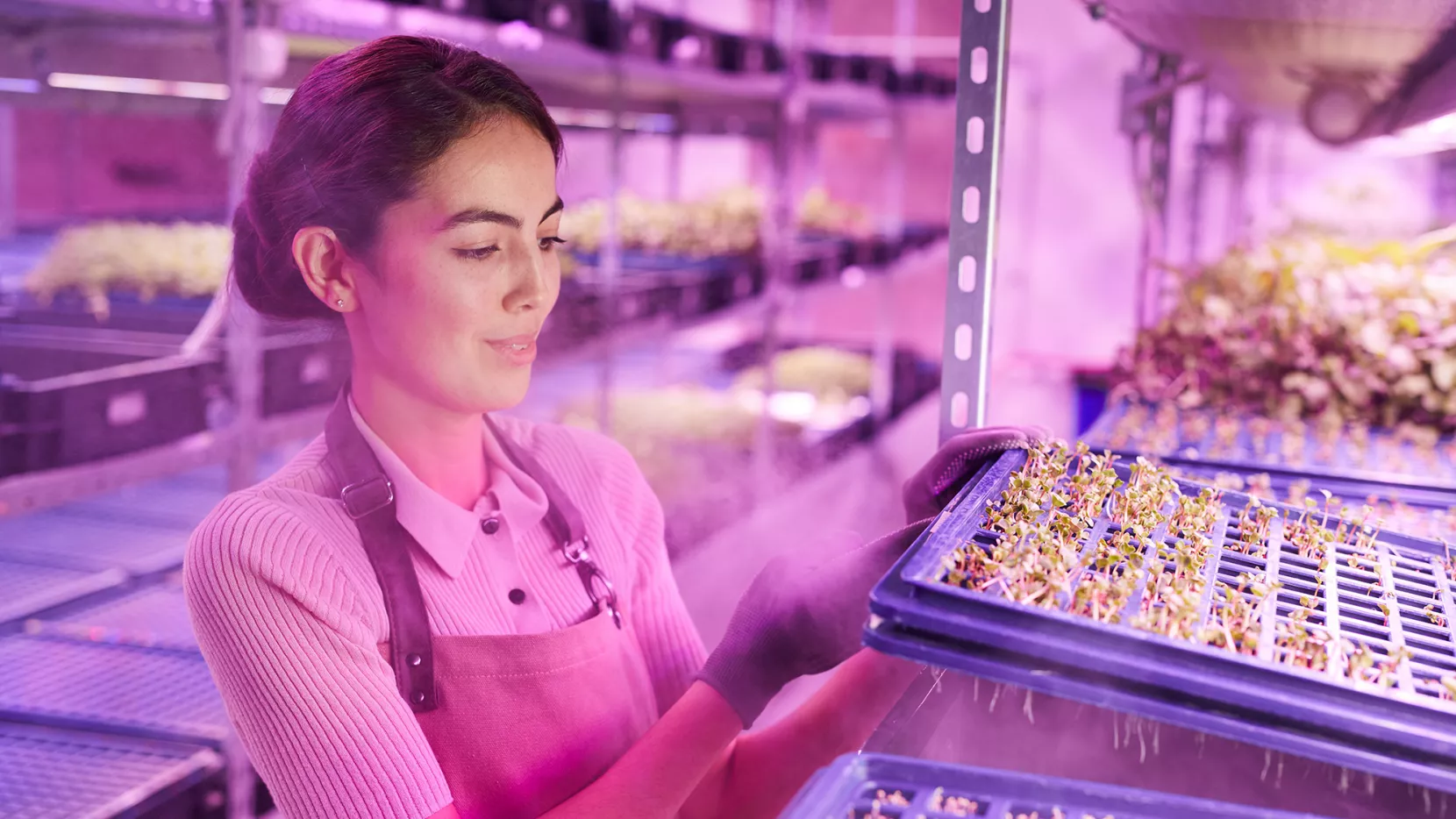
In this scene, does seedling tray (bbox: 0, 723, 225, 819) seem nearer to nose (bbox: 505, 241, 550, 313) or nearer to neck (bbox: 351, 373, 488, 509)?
neck (bbox: 351, 373, 488, 509)

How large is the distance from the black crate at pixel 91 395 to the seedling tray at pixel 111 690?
47 cm

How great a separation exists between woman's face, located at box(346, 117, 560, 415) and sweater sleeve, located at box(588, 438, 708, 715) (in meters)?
0.23

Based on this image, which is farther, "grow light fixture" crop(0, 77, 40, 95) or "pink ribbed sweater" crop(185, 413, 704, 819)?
"grow light fixture" crop(0, 77, 40, 95)

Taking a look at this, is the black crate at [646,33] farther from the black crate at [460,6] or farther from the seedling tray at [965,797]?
the seedling tray at [965,797]

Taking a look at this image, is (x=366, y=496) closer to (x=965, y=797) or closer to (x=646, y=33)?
(x=965, y=797)

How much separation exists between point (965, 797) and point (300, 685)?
0.46 metres

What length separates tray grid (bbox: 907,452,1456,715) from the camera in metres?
0.63

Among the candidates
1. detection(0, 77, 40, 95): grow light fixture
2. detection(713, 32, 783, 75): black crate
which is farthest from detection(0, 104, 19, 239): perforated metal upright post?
detection(713, 32, 783, 75): black crate

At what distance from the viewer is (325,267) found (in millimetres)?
896

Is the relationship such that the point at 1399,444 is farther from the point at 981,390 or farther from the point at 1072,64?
the point at 1072,64

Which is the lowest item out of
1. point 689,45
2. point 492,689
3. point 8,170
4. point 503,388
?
point 492,689

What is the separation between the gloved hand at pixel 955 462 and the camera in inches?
36.4

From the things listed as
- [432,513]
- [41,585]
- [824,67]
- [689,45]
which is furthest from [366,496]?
[824,67]

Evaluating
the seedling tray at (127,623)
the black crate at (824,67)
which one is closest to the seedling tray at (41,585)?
the seedling tray at (127,623)
